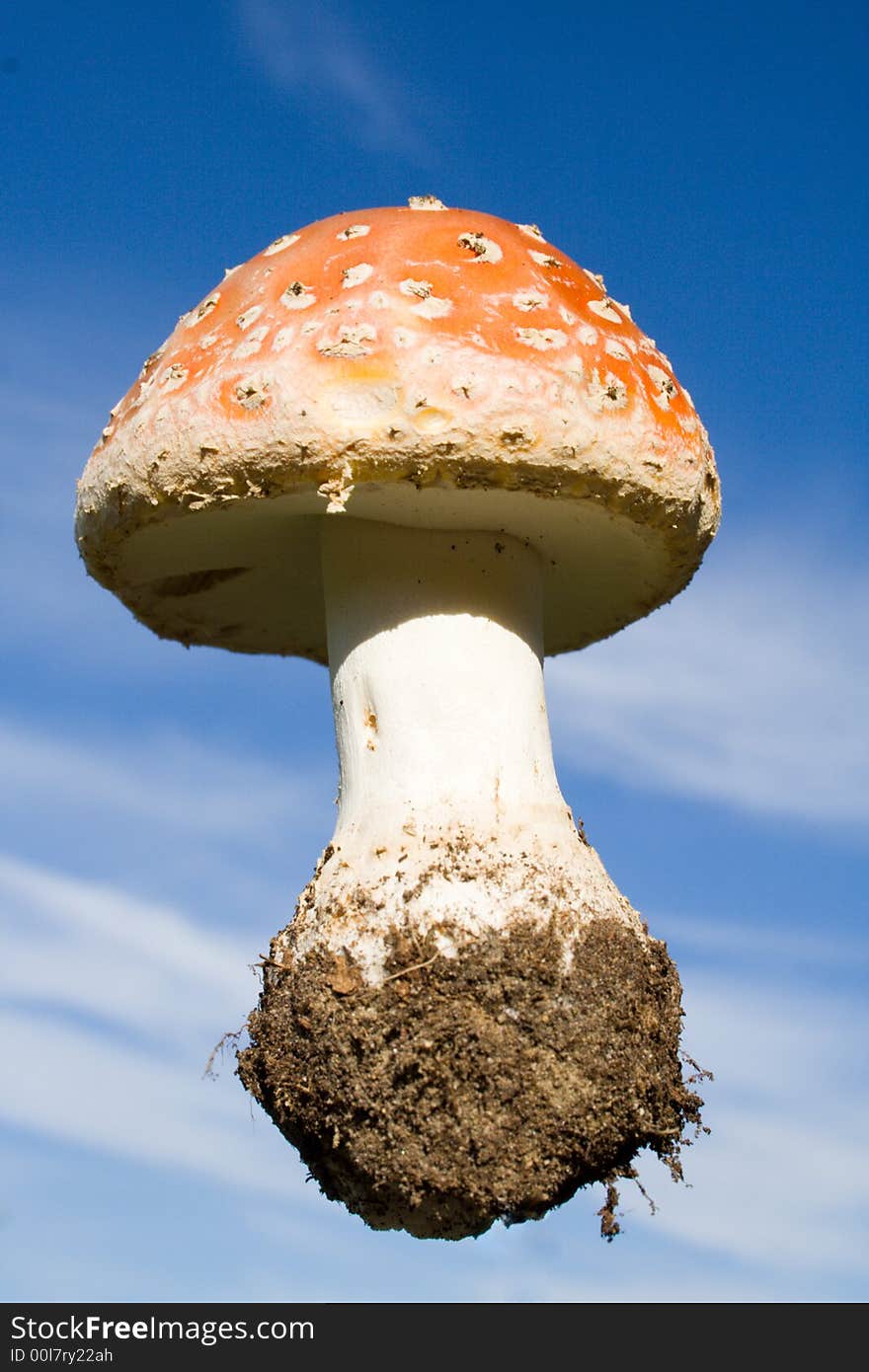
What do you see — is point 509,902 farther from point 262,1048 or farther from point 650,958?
point 262,1048

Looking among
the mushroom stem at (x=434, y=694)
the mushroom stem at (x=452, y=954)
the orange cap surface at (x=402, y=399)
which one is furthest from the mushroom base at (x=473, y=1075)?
the orange cap surface at (x=402, y=399)

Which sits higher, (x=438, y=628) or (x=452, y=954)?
(x=438, y=628)

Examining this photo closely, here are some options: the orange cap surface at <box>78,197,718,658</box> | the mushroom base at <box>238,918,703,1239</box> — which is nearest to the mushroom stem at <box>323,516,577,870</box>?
the orange cap surface at <box>78,197,718,658</box>

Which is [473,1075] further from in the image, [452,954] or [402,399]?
[402,399]

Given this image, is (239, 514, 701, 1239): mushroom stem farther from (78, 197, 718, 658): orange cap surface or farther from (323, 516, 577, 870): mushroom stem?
(78, 197, 718, 658): orange cap surface

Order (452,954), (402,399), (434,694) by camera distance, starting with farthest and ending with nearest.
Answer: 1. (434,694)
2. (452,954)
3. (402,399)

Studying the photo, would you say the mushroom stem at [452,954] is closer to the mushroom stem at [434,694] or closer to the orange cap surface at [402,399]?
the mushroom stem at [434,694]

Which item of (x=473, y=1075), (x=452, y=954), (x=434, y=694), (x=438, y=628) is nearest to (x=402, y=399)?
(x=438, y=628)
